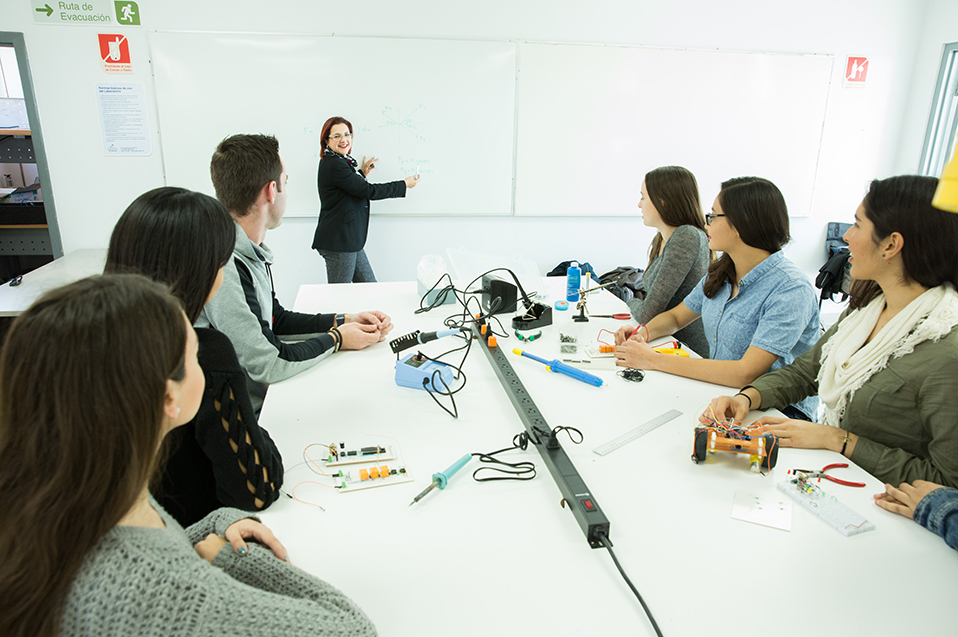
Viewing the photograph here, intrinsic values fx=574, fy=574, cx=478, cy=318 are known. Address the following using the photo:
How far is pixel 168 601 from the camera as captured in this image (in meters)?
0.63

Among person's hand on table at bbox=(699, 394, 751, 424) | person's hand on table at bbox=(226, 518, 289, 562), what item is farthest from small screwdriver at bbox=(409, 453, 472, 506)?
person's hand on table at bbox=(699, 394, 751, 424)

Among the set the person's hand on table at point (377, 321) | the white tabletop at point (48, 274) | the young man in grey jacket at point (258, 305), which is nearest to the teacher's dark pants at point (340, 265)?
the white tabletop at point (48, 274)

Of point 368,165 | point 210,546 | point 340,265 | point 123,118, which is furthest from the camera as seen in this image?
point 368,165

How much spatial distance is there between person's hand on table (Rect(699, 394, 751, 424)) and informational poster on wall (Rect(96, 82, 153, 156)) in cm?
365

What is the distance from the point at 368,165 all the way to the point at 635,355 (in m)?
2.57

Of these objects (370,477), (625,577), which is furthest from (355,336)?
(625,577)

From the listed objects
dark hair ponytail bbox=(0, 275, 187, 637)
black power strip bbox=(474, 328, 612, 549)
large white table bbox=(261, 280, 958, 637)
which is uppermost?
dark hair ponytail bbox=(0, 275, 187, 637)

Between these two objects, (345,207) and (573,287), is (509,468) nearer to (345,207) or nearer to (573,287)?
(573,287)

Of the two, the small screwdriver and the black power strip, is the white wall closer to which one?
the black power strip

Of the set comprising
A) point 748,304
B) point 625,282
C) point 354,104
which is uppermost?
point 354,104

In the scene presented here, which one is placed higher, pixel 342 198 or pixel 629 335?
pixel 342 198

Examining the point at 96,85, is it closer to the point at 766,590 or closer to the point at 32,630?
the point at 32,630

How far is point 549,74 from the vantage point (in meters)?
3.82

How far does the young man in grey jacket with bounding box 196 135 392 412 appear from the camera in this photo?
1.56 m
